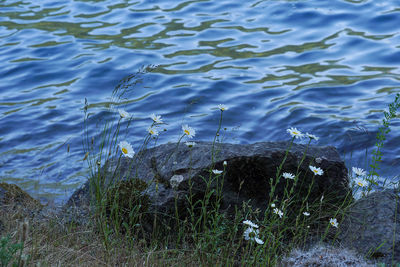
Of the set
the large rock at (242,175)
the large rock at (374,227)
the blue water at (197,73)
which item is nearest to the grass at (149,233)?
the large rock at (242,175)

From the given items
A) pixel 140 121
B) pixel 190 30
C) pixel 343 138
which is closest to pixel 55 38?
pixel 190 30

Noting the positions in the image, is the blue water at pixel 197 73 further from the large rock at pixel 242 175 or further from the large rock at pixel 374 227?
the large rock at pixel 374 227

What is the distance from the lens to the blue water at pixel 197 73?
7461 mm

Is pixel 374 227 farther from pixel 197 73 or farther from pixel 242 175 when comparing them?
pixel 197 73

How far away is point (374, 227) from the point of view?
4.61 metres

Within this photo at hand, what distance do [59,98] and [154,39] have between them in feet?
9.65

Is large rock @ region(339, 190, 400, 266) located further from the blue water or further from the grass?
the blue water

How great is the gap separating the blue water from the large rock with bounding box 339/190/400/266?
4.24ft

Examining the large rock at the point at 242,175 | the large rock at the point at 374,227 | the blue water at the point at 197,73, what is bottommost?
the blue water at the point at 197,73

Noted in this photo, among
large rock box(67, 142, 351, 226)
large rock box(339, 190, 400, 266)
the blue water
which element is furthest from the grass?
the blue water

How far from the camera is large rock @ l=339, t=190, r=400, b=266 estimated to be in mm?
4316

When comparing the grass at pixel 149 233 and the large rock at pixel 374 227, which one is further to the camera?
the large rock at pixel 374 227

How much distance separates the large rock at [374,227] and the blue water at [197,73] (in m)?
1.29

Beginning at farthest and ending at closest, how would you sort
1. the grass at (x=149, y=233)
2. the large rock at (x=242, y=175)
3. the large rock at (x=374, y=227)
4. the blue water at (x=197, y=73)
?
1. the blue water at (x=197, y=73)
2. the large rock at (x=242, y=175)
3. the large rock at (x=374, y=227)
4. the grass at (x=149, y=233)
